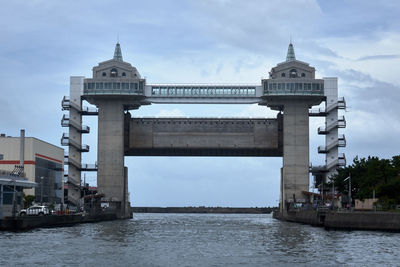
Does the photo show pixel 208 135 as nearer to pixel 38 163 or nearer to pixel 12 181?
pixel 38 163

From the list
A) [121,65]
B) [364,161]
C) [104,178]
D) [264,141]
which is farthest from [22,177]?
[364,161]

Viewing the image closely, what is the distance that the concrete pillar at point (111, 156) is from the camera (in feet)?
433

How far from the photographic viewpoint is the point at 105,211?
13112 cm

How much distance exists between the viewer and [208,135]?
133750 mm

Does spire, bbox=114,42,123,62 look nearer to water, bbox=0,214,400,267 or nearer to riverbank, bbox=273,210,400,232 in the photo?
riverbank, bbox=273,210,400,232

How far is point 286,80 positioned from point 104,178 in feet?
132

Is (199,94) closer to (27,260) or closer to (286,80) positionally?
(286,80)

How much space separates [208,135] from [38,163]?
41305 mm

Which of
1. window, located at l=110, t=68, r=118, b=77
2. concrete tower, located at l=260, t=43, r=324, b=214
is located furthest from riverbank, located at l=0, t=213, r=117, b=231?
concrete tower, located at l=260, t=43, r=324, b=214

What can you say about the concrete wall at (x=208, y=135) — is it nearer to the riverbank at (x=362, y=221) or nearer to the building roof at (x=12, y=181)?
the building roof at (x=12, y=181)

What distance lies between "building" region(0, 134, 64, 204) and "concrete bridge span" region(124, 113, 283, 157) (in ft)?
75.9

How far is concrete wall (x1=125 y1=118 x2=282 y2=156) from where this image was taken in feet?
438

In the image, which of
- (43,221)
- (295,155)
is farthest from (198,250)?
(295,155)

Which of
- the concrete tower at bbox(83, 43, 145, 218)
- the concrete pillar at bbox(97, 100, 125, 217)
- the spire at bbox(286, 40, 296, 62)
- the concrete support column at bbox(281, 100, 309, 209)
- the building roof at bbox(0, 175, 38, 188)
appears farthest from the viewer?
the spire at bbox(286, 40, 296, 62)
